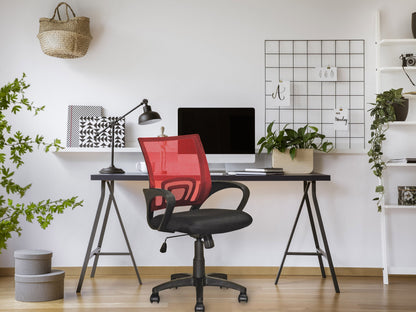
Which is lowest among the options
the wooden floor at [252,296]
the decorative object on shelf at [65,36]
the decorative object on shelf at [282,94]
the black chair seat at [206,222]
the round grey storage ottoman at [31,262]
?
the wooden floor at [252,296]

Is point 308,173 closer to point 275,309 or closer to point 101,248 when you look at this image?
point 275,309

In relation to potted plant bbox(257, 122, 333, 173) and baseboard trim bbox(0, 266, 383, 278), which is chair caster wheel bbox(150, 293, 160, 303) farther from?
potted plant bbox(257, 122, 333, 173)

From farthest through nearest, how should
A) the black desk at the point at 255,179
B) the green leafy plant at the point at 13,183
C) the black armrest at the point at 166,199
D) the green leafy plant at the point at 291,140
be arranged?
the green leafy plant at the point at 291,140 < the black desk at the point at 255,179 < the black armrest at the point at 166,199 < the green leafy plant at the point at 13,183

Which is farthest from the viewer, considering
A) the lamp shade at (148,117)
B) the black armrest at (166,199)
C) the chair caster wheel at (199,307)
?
the lamp shade at (148,117)

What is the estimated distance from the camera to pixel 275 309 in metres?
3.09

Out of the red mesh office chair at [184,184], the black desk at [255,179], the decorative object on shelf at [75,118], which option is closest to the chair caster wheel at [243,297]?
the red mesh office chair at [184,184]

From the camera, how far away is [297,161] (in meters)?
3.73

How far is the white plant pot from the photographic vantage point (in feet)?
12.2

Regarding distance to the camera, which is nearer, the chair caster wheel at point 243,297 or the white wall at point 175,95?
the chair caster wheel at point 243,297

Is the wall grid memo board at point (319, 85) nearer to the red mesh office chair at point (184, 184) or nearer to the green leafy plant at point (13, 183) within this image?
the red mesh office chair at point (184, 184)

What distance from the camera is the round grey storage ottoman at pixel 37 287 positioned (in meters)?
3.21

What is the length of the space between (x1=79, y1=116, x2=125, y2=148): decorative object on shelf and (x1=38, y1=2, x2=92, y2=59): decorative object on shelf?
498mm

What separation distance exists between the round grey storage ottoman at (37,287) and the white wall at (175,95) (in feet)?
2.56

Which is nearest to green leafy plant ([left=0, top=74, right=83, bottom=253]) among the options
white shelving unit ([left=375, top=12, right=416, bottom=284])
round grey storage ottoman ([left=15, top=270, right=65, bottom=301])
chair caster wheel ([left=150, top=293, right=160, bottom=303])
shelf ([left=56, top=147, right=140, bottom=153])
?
round grey storage ottoman ([left=15, top=270, right=65, bottom=301])
